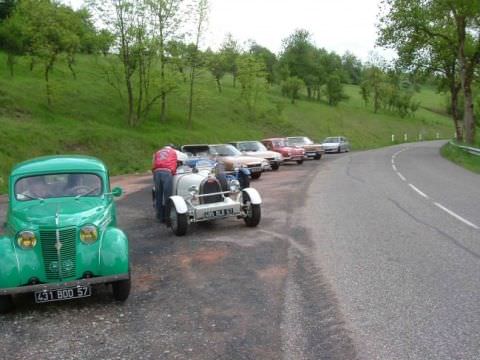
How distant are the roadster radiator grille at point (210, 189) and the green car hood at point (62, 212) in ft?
11.8

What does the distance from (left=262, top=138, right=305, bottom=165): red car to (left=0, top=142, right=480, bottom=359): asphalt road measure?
57.6ft

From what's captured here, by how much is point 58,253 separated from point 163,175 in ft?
16.5

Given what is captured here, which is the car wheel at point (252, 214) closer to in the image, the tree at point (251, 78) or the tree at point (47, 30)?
the tree at point (47, 30)

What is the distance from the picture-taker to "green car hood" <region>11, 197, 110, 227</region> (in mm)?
6094

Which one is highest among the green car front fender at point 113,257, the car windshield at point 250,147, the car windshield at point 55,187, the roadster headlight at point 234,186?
the car windshield at point 55,187

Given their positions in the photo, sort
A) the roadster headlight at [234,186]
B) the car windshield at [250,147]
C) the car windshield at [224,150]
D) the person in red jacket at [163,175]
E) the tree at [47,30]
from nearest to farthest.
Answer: the person in red jacket at [163,175] → the roadster headlight at [234,186] → the car windshield at [224,150] → the car windshield at [250,147] → the tree at [47,30]

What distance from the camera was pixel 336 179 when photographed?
1895 cm

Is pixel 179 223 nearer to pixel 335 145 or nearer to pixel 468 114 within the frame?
pixel 468 114

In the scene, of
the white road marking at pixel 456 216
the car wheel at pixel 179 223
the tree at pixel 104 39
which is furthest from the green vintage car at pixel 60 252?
the tree at pixel 104 39

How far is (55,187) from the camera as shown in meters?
7.08

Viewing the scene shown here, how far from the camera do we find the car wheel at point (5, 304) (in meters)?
5.70

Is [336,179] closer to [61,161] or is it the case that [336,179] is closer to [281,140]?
[281,140]

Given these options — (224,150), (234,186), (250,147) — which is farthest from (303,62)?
(234,186)

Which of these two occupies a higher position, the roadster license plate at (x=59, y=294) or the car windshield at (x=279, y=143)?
the roadster license plate at (x=59, y=294)
